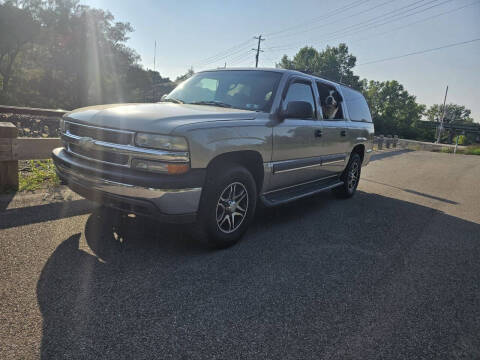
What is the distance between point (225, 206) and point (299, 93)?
2.04m

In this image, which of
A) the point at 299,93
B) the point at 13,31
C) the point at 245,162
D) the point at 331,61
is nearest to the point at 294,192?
the point at 245,162

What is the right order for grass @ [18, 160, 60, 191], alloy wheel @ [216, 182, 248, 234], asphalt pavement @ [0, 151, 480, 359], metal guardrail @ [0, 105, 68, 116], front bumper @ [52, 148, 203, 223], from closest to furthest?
asphalt pavement @ [0, 151, 480, 359]
front bumper @ [52, 148, 203, 223]
alloy wheel @ [216, 182, 248, 234]
grass @ [18, 160, 60, 191]
metal guardrail @ [0, 105, 68, 116]

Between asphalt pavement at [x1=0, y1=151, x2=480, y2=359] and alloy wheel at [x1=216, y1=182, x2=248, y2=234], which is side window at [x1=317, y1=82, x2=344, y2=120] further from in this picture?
alloy wheel at [x1=216, y1=182, x2=248, y2=234]

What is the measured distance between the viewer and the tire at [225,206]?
332cm

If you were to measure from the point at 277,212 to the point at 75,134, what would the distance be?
2.96 m

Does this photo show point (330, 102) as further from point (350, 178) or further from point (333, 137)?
point (350, 178)

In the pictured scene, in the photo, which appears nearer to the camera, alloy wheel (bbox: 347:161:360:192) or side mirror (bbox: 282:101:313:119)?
side mirror (bbox: 282:101:313:119)

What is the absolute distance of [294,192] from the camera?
15.5 feet

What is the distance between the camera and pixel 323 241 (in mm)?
4172

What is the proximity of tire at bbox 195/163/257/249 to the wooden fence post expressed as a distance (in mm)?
3067

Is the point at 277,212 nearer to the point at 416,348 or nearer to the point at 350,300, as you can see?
the point at 350,300

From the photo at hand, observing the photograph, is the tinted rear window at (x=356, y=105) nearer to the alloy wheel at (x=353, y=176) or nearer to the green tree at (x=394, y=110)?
the alloy wheel at (x=353, y=176)

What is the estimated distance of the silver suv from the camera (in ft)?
9.97

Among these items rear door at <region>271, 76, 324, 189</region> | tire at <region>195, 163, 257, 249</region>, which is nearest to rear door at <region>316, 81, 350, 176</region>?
rear door at <region>271, 76, 324, 189</region>
